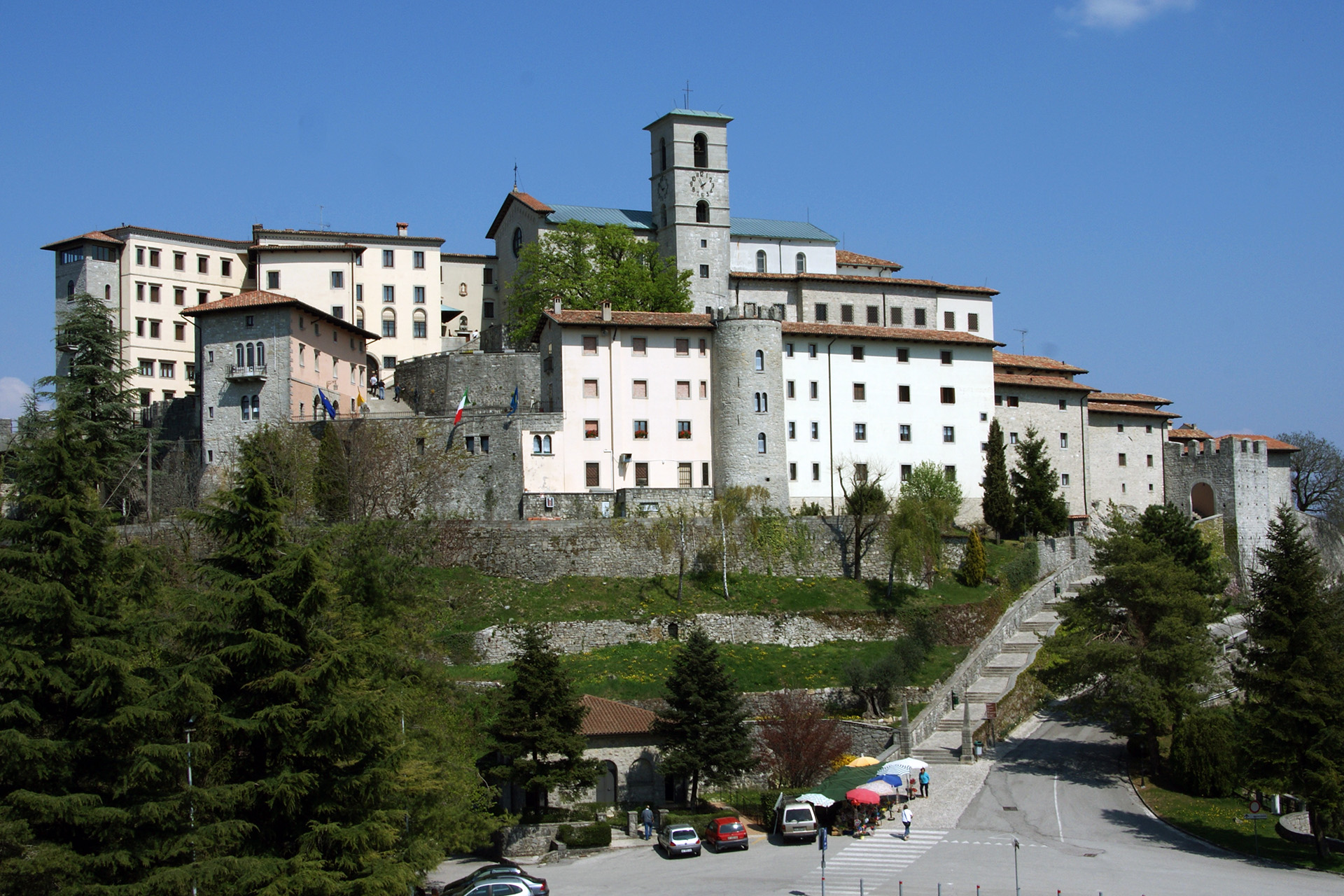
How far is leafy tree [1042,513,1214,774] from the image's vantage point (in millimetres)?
41250

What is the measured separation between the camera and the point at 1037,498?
65875 millimetres

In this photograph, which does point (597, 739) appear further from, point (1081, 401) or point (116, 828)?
point (1081, 401)

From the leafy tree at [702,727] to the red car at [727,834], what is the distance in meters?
2.88

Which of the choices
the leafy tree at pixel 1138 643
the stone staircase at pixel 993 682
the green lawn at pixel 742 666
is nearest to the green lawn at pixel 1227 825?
the leafy tree at pixel 1138 643

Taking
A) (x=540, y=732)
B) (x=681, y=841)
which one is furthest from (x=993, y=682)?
(x=540, y=732)

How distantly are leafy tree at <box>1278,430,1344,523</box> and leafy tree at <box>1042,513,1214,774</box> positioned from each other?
58371 millimetres

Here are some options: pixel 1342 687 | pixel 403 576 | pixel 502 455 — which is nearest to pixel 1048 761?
pixel 1342 687

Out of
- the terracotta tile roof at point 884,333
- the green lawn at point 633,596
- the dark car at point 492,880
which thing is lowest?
the dark car at point 492,880

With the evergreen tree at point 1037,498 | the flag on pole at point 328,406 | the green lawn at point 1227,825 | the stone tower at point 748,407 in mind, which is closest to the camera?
the green lawn at point 1227,825

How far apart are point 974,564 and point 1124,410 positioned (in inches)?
865

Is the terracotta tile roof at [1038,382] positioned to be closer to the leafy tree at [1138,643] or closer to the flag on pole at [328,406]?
the leafy tree at [1138,643]

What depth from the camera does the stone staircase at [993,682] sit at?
44.4 m

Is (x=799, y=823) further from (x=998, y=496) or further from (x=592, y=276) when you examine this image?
(x=592, y=276)

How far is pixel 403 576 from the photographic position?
36.1 metres
